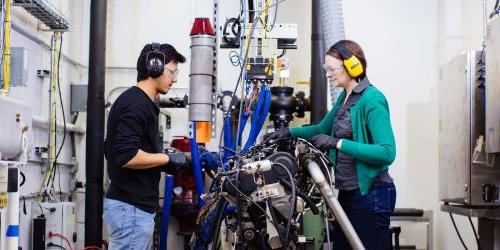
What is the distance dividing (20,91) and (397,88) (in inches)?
127

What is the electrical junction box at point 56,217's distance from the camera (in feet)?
13.6

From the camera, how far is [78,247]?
4.98 metres

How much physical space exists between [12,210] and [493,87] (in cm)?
248

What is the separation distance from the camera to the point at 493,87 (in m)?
3.01

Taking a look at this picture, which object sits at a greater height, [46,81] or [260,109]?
[46,81]

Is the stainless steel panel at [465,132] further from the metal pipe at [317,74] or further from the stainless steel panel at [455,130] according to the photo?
the metal pipe at [317,74]

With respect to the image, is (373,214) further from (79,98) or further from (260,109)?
(79,98)

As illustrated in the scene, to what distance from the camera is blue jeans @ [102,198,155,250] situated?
8.11ft

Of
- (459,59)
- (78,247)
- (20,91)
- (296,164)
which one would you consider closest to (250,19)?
(459,59)

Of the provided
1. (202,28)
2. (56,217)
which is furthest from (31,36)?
(202,28)

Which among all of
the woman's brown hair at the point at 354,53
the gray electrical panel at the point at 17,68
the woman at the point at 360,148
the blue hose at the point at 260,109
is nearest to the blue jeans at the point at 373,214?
the woman at the point at 360,148

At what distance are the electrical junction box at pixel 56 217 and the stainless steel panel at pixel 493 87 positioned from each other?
3.03 m

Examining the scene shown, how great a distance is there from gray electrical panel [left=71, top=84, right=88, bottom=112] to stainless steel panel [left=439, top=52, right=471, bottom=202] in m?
3.09

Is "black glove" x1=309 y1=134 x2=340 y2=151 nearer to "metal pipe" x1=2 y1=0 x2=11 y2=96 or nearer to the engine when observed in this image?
the engine
